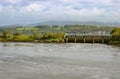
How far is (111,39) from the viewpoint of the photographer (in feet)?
286

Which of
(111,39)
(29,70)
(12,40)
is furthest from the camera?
(12,40)

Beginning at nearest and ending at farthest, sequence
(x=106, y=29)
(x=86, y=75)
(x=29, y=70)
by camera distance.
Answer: (x=86, y=75) → (x=29, y=70) → (x=106, y=29)

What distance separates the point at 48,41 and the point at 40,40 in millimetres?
3631

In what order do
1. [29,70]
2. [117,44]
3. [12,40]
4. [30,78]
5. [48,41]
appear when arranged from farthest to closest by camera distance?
[12,40]
[48,41]
[117,44]
[29,70]
[30,78]

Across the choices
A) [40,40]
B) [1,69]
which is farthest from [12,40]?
[1,69]

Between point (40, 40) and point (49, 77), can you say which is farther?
point (40, 40)

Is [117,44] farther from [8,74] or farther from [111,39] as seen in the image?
[8,74]


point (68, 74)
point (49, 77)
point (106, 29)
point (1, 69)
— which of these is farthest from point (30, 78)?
point (106, 29)

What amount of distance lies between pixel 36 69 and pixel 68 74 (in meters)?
4.51

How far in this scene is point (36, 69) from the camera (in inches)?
1300

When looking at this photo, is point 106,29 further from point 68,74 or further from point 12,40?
point 68,74

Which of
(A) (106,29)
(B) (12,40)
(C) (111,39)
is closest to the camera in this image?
(C) (111,39)

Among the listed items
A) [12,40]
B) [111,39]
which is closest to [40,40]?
[12,40]

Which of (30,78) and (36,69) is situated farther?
(36,69)
